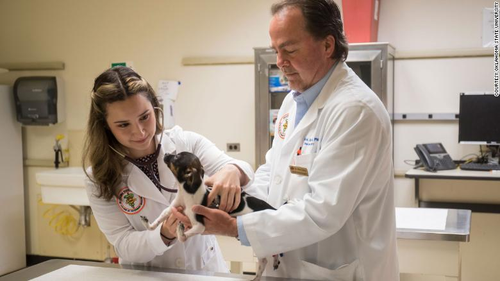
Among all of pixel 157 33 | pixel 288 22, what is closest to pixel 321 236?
pixel 288 22

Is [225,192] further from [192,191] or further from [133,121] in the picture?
[133,121]

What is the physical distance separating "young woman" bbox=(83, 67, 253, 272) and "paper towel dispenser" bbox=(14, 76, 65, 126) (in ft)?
9.65

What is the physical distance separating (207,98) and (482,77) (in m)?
2.12

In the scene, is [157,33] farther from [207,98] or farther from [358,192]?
[358,192]

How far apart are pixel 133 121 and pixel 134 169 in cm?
19

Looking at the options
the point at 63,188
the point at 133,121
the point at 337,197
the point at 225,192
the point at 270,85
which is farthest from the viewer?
the point at 63,188

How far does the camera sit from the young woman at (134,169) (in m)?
1.51

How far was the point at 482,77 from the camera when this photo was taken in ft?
11.8

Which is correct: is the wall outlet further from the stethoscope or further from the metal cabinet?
the stethoscope

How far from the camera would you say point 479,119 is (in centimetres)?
347

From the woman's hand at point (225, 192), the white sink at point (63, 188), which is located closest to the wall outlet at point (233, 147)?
the white sink at point (63, 188)

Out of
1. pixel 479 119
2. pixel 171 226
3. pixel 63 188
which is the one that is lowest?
pixel 63 188

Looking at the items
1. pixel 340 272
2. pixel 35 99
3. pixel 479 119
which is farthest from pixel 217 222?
pixel 35 99

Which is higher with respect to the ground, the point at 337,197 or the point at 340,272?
the point at 337,197
